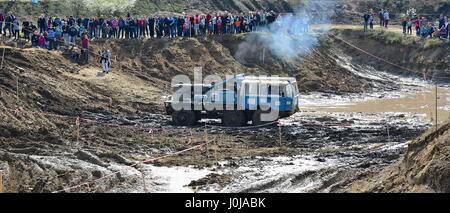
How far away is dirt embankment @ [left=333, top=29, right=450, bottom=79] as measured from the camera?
139 feet

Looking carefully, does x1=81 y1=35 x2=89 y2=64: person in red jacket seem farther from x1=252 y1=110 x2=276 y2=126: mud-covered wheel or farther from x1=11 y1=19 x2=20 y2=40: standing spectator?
x1=252 y1=110 x2=276 y2=126: mud-covered wheel

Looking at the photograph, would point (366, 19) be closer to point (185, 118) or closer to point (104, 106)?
point (185, 118)

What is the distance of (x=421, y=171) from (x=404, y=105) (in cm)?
2150

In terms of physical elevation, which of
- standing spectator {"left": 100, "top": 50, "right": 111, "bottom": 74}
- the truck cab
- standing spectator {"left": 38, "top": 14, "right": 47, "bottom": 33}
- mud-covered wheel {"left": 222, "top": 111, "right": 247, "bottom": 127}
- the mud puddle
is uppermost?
standing spectator {"left": 38, "top": 14, "right": 47, "bottom": 33}

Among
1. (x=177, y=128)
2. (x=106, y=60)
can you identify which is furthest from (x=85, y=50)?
(x=177, y=128)

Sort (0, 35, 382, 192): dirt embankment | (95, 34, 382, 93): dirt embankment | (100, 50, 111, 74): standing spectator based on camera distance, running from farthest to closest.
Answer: (95, 34, 382, 93): dirt embankment, (100, 50, 111, 74): standing spectator, (0, 35, 382, 192): dirt embankment

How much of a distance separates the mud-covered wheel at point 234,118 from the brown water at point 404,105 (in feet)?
20.8

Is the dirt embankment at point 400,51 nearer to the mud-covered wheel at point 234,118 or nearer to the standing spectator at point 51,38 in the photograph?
the mud-covered wheel at point 234,118

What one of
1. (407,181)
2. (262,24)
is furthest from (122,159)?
(262,24)

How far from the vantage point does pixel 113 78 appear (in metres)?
35.5

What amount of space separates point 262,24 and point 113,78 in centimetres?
1171

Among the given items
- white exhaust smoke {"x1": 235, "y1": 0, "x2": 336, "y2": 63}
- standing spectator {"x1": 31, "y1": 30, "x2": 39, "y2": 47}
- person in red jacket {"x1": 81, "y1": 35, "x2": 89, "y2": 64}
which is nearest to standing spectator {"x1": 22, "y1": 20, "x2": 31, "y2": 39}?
standing spectator {"x1": 31, "y1": 30, "x2": 39, "y2": 47}

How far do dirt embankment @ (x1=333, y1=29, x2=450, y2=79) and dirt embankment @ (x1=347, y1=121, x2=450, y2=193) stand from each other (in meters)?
26.4
